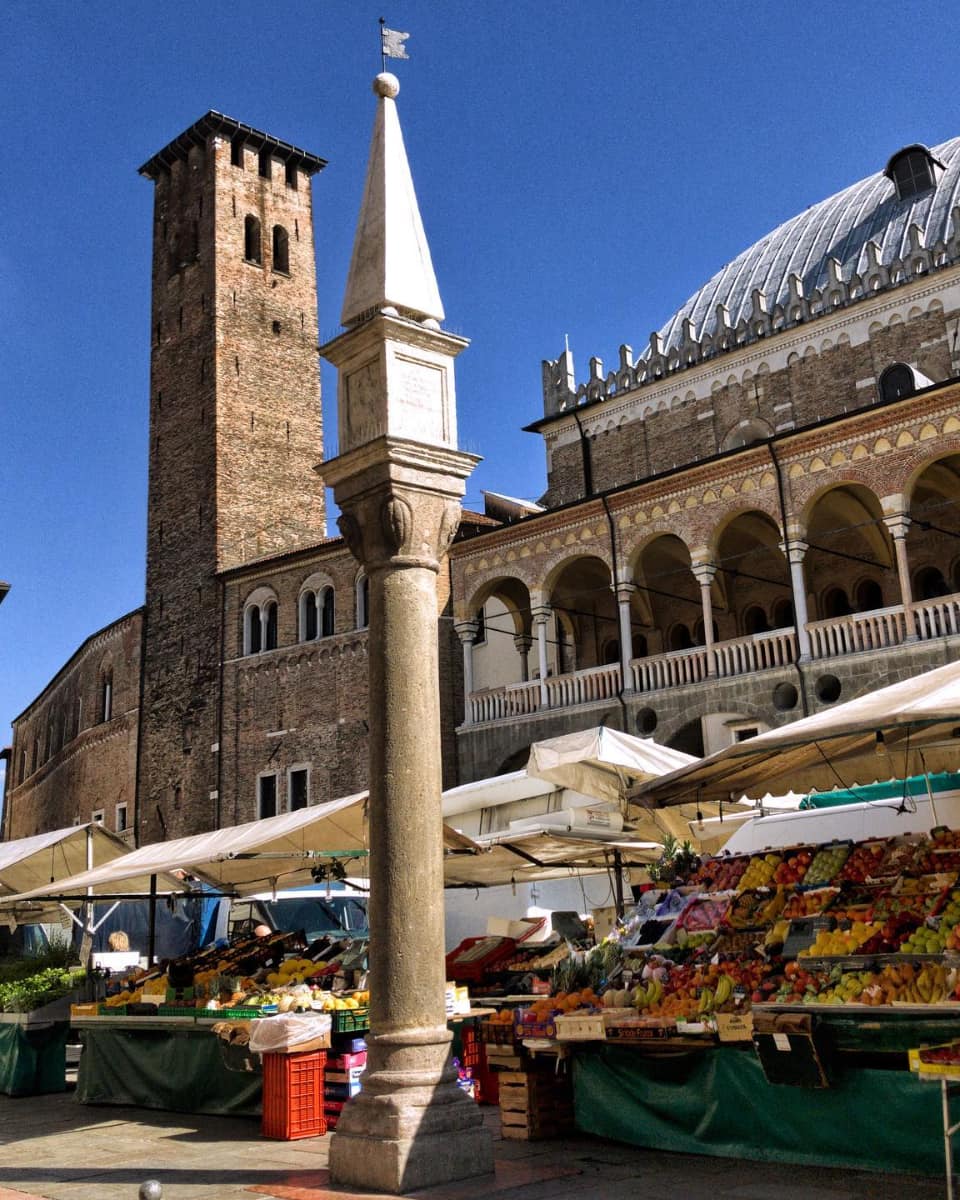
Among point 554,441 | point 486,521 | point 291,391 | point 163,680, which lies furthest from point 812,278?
point 163,680

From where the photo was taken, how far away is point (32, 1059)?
11047mm

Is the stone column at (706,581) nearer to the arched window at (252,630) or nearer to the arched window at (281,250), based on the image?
the arched window at (252,630)

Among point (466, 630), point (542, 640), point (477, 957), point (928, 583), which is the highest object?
point (466, 630)

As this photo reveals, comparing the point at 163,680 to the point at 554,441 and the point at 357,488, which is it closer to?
the point at 554,441

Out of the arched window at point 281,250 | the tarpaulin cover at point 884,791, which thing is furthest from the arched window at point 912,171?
the tarpaulin cover at point 884,791

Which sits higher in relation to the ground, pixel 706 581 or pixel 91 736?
pixel 91 736

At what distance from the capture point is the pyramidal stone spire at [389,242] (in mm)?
→ 6754

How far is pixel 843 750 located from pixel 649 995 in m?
1.93

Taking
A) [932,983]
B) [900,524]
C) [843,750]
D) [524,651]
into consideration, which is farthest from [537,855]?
[524,651]

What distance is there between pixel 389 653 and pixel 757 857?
264 centimetres

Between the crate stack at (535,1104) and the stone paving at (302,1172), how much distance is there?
90 mm

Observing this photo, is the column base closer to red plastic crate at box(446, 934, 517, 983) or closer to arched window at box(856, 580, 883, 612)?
red plastic crate at box(446, 934, 517, 983)

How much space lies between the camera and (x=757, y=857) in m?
7.32

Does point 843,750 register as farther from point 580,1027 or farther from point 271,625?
point 271,625
